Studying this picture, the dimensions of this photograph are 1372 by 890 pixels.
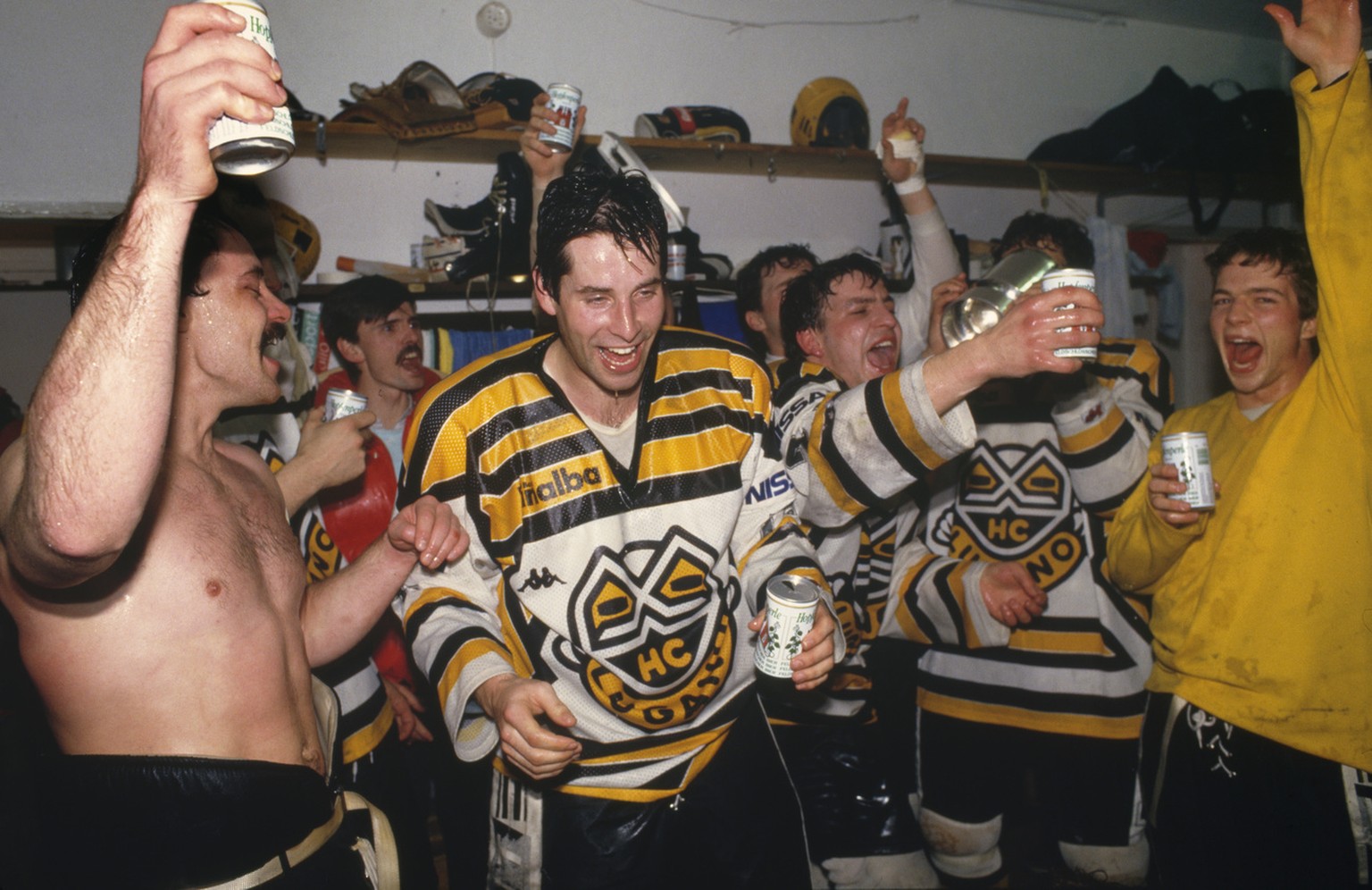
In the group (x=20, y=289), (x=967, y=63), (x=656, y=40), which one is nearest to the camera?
(x=20, y=289)

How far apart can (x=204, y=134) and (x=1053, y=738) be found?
2796 millimetres

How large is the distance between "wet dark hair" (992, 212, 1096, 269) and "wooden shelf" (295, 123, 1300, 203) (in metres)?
1.65

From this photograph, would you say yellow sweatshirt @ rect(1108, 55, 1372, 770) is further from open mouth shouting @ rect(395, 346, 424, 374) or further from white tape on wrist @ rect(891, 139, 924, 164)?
open mouth shouting @ rect(395, 346, 424, 374)

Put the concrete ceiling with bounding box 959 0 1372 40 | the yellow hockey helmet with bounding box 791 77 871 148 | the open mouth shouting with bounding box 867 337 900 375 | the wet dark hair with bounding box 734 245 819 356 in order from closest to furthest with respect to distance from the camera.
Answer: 1. the open mouth shouting with bounding box 867 337 900 375
2. the wet dark hair with bounding box 734 245 819 356
3. the yellow hockey helmet with bounding box 791 77 871 148
4. the concrete ceiling with bounding box 959 0 1372 40

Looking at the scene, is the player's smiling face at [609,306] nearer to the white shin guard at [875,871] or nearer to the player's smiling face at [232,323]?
the player's smiling face at [232,323]

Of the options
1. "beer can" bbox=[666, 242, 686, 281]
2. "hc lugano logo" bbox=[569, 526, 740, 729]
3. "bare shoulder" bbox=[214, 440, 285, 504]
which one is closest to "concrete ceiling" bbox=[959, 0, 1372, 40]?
"beer can" bbox=[666, 242, 686, 281]

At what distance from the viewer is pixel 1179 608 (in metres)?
2.13

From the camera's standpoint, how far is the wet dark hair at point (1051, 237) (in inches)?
122

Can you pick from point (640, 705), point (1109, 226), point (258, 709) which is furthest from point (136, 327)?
point (1109, 226)

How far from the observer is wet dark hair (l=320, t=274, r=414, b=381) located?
337cm

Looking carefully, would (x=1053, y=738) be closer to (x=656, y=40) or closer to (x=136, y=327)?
(x=136, y=327)

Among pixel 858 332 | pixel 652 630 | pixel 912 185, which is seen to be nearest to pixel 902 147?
pixel 912 185

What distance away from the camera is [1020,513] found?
2.77 meters

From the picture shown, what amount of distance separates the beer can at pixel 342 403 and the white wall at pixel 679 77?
2.14m
